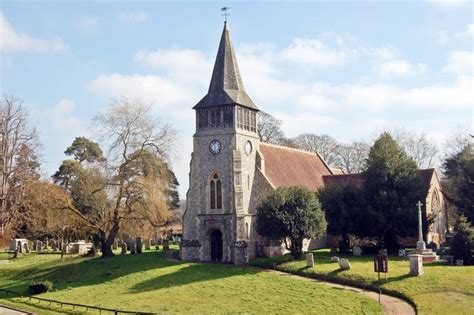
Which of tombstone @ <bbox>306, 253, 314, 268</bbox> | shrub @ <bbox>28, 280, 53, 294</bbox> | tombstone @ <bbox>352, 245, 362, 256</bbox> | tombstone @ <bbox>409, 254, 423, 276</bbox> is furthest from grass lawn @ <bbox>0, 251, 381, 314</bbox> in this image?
tombstone @ <bbox>352, 245, 362, 256</bbox>

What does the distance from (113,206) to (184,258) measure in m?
8.68

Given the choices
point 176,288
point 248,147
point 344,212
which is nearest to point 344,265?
point 344,212

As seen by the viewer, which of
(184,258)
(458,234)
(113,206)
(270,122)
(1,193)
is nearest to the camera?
(458,234)

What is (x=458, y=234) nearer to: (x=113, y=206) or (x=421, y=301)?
(x=421, y=301)

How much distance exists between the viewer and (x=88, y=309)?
28.7m

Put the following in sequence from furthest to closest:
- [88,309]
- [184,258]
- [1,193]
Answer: [1,193]
[184,258]
[88,309]

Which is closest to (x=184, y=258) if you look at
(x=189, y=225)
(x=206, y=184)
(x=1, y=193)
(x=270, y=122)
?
(x=189, y=225)

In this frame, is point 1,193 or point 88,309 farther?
point 1,193

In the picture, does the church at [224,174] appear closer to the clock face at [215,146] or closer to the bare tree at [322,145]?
the clock face at [215,146]

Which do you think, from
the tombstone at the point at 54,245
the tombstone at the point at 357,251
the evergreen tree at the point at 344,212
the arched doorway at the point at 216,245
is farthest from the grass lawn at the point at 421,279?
the tombstone at the point at 54,245

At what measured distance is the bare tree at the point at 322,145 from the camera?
8169 centimetres

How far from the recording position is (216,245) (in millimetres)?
41906

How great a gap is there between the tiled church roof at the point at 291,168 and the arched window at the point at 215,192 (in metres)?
4.36

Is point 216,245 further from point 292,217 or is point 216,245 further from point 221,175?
point 292,217
